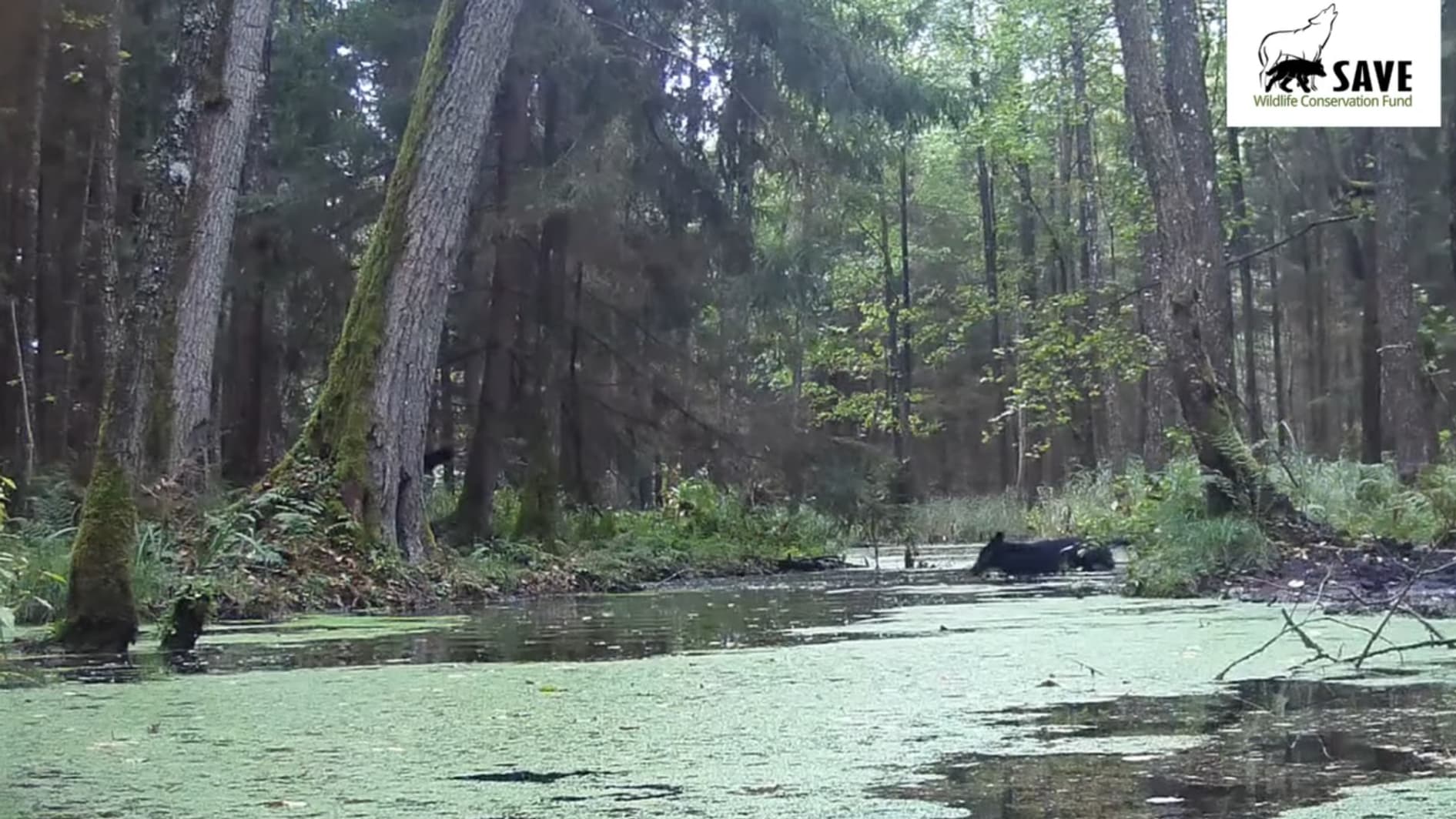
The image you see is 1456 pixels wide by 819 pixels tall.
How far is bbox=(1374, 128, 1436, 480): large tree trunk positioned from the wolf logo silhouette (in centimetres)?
277

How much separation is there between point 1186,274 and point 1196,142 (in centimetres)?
86

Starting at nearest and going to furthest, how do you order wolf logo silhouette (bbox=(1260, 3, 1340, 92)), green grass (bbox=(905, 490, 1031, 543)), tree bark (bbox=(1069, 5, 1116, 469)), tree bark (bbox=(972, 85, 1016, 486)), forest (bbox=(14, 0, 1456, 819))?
forest (bbox=(14, 0, 1456, 819))
wolf logo silhouette (bbox=(1260, 3, 1340, 92))
green grass (bbox=(905, 490, 1031, 543))
tree bark (bbox=(1069, 5, 1116, 469))
tree bark (bbox=(972, 85, 1016, 486))

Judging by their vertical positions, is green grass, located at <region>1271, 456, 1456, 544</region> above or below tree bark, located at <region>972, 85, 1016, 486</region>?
below

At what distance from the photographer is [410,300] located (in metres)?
9.26

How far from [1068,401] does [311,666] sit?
2517cm

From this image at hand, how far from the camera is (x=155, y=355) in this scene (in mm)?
5059

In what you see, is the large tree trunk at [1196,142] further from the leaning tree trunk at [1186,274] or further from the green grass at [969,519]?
the green grass at [969,519]

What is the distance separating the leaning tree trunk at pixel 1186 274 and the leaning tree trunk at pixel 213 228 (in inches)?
181

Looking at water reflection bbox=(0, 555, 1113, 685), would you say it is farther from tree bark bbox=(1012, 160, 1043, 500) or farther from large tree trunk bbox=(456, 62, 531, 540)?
tree bark bbox=(1012, 160, 1043, 500)

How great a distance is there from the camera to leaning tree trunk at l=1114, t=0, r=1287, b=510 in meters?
7.78

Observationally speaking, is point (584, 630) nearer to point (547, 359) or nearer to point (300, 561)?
point (300, 561)

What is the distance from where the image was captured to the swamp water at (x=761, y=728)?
7.40 feet

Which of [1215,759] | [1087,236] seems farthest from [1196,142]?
[1087,236]

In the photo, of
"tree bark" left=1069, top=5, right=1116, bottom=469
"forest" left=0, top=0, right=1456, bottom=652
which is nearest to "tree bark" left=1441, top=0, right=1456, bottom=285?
"forest" left=0, top=0, right=1456, bottom=652
